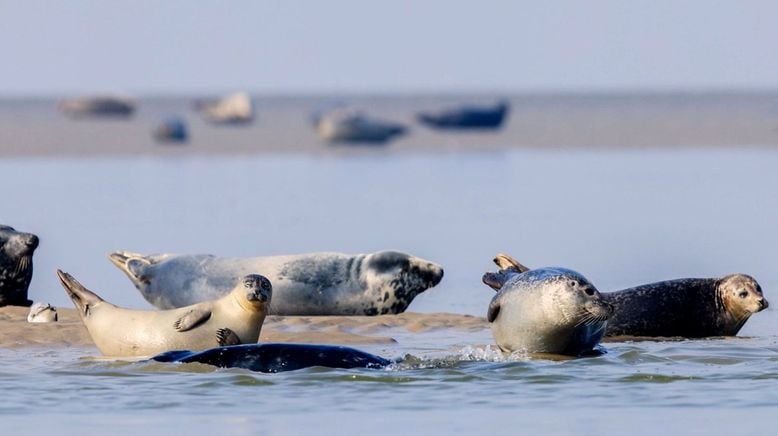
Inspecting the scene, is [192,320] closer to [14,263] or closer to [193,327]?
[193,327]

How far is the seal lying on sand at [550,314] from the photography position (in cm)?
1148

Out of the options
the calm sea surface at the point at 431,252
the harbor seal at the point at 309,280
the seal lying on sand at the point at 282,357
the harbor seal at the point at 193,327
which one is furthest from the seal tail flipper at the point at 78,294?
the harbor seal at the point at 309,280

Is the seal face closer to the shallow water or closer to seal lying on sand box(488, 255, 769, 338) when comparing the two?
seal lying on sand box(488, 255, 769, 338)

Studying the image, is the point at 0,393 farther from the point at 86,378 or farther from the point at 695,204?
the point at 695,204

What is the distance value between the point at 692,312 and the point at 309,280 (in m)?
2.94

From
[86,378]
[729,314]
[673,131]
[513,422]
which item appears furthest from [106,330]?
[673,131]

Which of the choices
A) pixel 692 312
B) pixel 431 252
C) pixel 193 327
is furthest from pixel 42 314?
pixel 431 252

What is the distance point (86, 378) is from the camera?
10875 millimetres

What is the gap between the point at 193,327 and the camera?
11547 millimetres

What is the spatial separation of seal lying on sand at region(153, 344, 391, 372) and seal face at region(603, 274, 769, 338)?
2713 millimetres

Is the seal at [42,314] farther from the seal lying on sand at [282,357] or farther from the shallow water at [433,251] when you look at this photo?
the seal lying on sand at [282,357]

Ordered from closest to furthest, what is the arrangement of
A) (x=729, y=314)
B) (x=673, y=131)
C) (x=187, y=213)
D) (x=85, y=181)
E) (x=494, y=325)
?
1. (x=494, y=325)
2. (x=729, y=314)
3. (x=187, y=213)
4. (x=85, y=181)
5. (x=673, y=131)

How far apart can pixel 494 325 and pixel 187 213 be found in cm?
1312

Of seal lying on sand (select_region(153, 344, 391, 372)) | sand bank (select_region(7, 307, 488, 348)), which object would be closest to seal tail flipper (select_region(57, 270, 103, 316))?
sand bank (select_region(7, 307, 488, 348))
